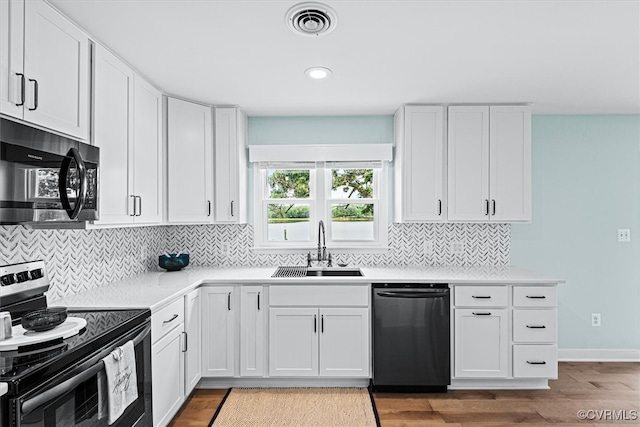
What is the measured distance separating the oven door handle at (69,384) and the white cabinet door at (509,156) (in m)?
2.91

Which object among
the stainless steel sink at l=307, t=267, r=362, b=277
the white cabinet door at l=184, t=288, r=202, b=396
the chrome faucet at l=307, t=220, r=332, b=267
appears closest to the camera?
the white cabinet door at l=184, t=288, r=202, b=396

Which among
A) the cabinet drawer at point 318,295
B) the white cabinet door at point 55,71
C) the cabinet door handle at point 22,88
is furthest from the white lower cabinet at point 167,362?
the cabinet door handle at point 22,88

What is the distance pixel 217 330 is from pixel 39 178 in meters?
1.86

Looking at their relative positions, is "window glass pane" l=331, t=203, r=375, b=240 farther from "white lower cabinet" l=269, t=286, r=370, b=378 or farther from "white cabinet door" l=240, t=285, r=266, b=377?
"white cabinet door" l=240, t=285, r=266, b=377

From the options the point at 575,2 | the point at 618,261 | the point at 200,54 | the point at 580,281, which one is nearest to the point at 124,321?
the point at 200,54

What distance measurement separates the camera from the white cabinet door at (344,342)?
10.2ft

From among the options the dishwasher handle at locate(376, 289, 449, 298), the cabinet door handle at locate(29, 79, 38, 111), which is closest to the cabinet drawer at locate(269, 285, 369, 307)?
the dishwasher handle at locate(376, 289, 449, 298)

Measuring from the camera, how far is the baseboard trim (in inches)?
147

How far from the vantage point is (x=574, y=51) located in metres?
2.32

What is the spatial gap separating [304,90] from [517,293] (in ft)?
7.15

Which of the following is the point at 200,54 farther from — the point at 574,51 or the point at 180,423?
the point at 180,423

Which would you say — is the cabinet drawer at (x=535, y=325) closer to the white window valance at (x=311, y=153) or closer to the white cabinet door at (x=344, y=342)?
the white cabinet door at (x=344, y=342)

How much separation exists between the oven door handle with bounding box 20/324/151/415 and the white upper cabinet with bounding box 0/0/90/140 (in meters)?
0.99

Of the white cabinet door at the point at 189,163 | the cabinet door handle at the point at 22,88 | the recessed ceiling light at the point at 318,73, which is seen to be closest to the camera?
the cabinet door handle at the point at 22,88
